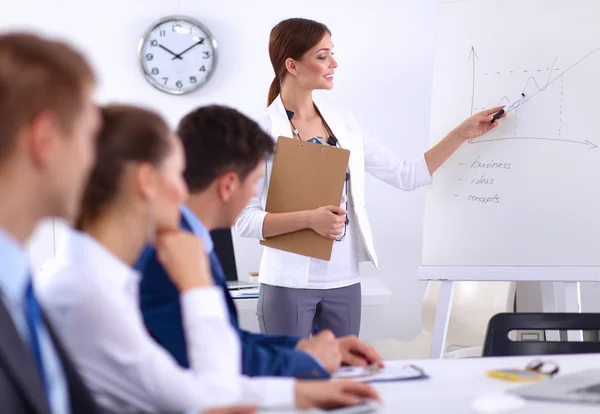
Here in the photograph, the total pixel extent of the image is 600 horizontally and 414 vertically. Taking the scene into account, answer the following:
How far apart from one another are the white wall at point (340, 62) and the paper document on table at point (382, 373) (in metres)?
2.67

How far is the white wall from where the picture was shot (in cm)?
421

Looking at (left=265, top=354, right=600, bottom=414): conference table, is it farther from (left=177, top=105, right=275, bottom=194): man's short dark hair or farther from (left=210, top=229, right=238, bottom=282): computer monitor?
(left=210, top=229, right=238, bottom=282): computer monitor

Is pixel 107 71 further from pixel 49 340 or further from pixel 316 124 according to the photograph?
pixel 49 340

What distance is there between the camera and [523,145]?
8.75 ft

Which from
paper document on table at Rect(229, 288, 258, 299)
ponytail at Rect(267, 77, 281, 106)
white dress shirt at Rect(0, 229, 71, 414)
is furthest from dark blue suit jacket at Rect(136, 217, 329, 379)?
paper document on table at Rect(229, 288, 258, 299)

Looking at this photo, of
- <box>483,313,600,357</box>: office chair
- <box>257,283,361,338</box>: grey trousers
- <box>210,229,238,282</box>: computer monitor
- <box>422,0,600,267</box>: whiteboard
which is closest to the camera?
<box>483,313,600,357</box>: office chair

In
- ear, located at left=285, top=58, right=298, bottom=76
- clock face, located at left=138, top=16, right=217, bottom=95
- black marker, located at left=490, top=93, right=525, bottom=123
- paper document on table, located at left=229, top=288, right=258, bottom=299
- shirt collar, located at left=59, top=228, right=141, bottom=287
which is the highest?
clock face, located at left=138, top=16, right=217, bottom=95

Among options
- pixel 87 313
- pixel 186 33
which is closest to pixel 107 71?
pixel 186 33

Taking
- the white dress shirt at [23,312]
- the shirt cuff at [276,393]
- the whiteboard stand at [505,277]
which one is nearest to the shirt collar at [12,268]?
the white dress shirt at [23,312]

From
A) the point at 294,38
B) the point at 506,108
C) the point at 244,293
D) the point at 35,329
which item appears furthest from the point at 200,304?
the point at 244,293

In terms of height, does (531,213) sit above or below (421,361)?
above

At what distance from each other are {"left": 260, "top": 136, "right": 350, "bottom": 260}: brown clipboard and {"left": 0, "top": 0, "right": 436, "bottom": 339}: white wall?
1819 millimetres

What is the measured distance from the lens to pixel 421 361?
5.34 feet

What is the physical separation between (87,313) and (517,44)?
2174 mm
